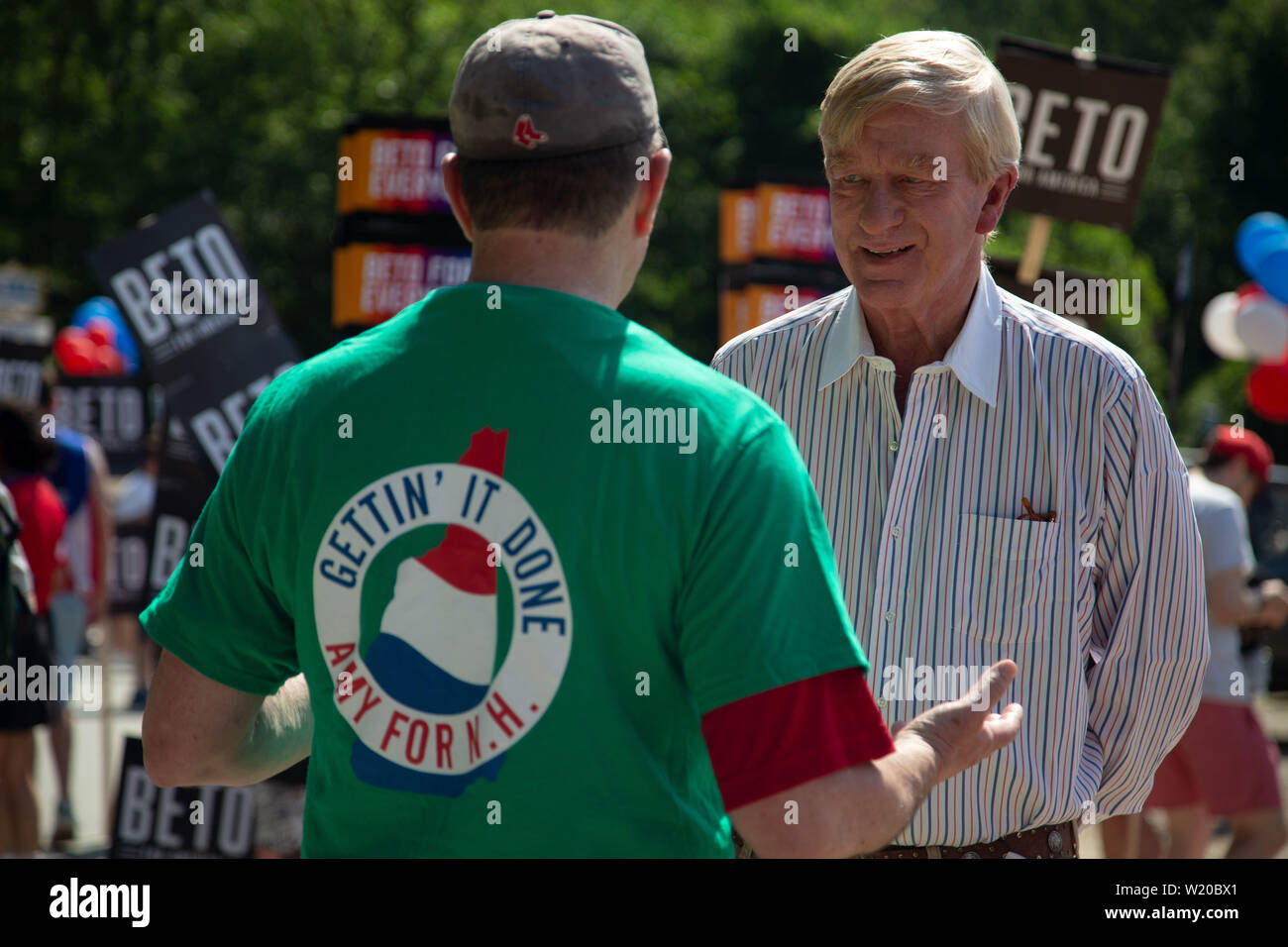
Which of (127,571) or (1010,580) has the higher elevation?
(1010,580)

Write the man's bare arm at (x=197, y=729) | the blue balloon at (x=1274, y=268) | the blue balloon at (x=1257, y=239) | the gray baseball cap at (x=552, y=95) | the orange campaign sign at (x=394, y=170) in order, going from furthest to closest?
1. the blue balloon at (x=1257, y=239)
2. the blue balloon at (x=1274, y=268)
3. the orange campaign sign at (x=394, y=170)
4. the man's bare arm at (x=197, y=729)
5. the gray baseball cap at (x=552, y=95)

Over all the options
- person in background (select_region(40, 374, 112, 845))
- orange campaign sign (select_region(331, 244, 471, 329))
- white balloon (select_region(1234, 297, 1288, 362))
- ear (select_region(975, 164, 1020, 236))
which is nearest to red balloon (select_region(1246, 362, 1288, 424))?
white balloon (select_region(1234, 297, 1288, 362))

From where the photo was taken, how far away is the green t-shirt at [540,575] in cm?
143

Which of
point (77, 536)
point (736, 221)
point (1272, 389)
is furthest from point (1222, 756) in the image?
point (77, 536)

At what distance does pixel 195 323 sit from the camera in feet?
18.1

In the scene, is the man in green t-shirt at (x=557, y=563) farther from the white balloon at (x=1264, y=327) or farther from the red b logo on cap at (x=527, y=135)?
the white balloon at (x=1264, y=327)

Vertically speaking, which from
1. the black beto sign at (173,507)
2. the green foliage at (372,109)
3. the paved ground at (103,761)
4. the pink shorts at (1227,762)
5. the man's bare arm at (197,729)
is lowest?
the paved ground at (103,761)

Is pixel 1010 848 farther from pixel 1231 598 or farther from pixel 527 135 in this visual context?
pixel 1231 598

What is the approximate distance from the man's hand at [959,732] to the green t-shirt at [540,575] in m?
0.19

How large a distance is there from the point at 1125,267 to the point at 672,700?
26103 millimetres

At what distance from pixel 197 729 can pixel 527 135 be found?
0.76 meters

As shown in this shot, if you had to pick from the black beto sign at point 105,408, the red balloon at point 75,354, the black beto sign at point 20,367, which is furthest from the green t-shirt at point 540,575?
the red balloon at point 75,354

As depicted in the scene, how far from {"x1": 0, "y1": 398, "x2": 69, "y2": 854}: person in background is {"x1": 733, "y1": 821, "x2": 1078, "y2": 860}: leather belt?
5105 millimetres

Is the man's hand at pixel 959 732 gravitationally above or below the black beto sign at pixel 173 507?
above
